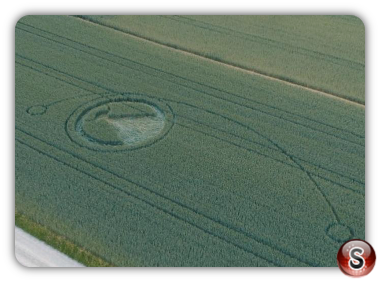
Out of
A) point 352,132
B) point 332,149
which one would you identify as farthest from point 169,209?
point 352,132

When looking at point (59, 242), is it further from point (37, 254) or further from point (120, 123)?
point (120, 123)

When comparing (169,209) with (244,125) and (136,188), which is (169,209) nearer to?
(136,188)

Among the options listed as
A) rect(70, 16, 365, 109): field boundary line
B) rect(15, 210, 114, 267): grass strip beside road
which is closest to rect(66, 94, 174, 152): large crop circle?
rect(15, 210, 114, 267): grass strip beside road

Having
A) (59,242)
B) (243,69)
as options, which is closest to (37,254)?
(59,242)

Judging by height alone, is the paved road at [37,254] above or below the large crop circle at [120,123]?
below

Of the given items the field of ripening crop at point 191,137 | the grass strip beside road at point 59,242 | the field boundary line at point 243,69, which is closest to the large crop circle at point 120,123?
the field of ripening crop at point 191,137

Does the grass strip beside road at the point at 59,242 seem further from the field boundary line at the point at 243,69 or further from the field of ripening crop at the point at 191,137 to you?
the field boundary line at the point at 243,69

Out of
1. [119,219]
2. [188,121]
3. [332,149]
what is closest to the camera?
[119,219]
